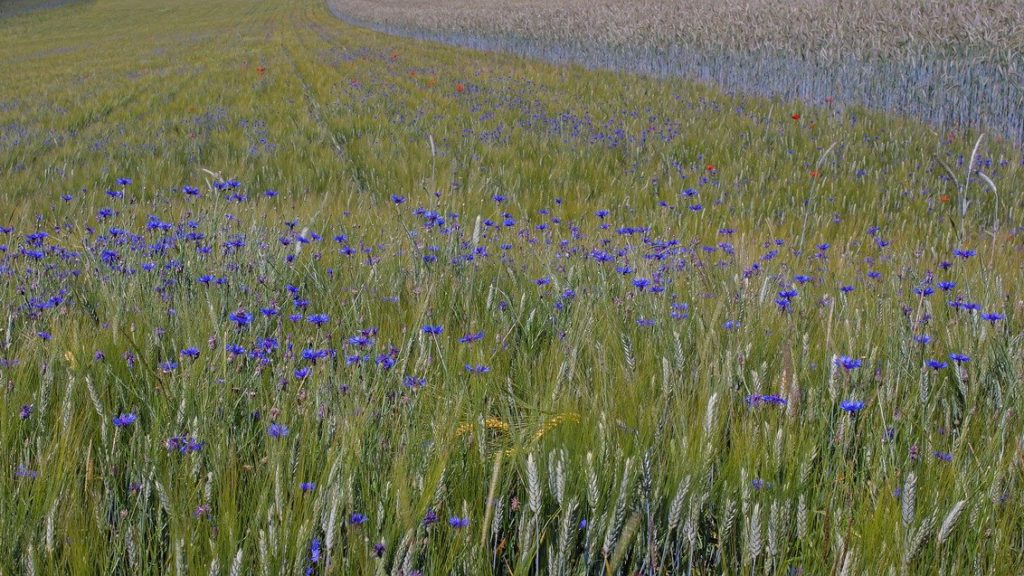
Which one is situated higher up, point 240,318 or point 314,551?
point 240,318

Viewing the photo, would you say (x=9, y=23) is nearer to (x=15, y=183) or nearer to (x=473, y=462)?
(x=15, y=183)

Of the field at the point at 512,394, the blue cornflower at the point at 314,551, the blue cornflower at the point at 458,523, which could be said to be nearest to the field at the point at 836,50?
the field at the point at 512,394

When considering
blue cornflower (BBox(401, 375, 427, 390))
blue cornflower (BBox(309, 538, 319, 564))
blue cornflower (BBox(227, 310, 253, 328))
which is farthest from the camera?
blue cornflower (BBox(227, 310, 253, 328))

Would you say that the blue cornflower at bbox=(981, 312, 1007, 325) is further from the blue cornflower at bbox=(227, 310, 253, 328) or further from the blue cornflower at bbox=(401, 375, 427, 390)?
the blue cornflower at bbox=(227, 310, 253, 328)

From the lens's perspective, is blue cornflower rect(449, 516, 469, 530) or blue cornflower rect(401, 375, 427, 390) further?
blue cornflower rect(401, 375, 427, 390)

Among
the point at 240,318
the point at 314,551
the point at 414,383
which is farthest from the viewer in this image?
the point at 240,318

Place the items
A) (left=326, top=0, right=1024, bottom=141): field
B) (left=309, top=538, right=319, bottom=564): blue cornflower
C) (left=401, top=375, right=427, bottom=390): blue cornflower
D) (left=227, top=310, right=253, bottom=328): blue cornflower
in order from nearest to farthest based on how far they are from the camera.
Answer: (left=309, top=538, right=319, bottom=564): blue cornflower < (left=401, top=375, right=427, bottom=390): blue cornflower < (left=227, top=310, right=253, bottom=328): blue cornflower < (left=326, top=0, right=1024, bottom=141): field

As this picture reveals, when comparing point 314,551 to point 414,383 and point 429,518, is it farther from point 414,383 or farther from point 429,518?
point 414,383

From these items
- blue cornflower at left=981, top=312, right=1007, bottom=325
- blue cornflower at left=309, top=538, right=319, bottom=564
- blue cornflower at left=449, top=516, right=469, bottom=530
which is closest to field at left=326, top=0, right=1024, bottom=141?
blue cornflower at left=981, top=312, right=1007, bottom=325

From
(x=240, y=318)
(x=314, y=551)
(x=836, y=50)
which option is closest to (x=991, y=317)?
(x=314, y=551)

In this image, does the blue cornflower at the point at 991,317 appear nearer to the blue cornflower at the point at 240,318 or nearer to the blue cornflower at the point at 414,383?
the blue cornflower at the point at 414,383

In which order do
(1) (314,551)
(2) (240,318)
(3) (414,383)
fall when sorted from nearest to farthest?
1. (1) (314,551)
2. (3) (414,383)
3. (2) (240,318)

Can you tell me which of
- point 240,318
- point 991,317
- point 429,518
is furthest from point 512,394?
point 991,317

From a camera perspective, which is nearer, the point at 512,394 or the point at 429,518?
the point at 429,518
